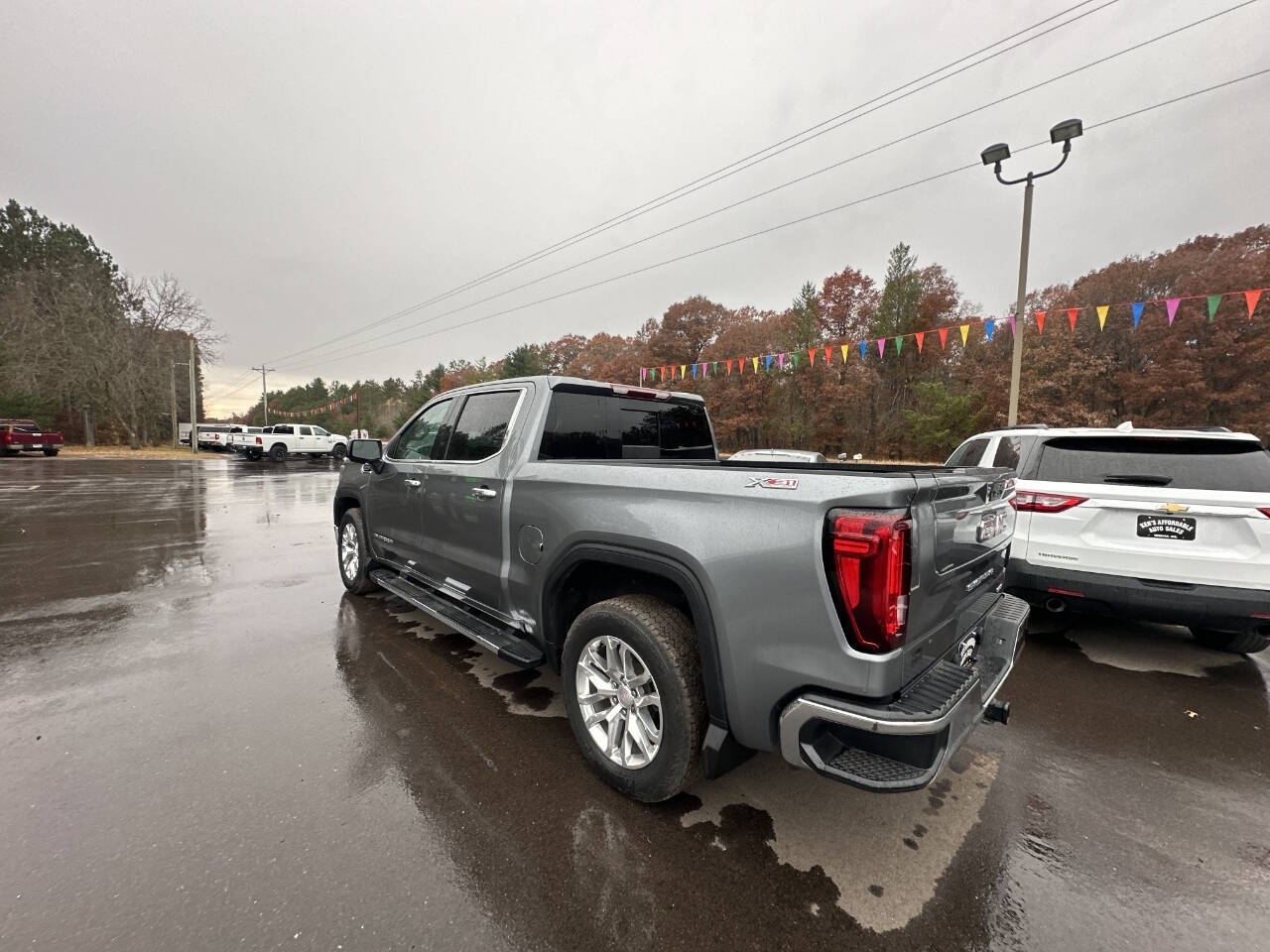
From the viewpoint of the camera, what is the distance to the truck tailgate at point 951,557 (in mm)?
1835

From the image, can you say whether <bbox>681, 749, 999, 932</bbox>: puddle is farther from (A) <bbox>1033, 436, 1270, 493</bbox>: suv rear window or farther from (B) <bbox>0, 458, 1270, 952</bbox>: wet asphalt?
(A) <bbox>1033, 436, 1270, 493</bbox>: suv rear window

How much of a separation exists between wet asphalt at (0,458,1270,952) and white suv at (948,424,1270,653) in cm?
54

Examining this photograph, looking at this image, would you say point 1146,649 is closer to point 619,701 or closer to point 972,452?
point 972,452

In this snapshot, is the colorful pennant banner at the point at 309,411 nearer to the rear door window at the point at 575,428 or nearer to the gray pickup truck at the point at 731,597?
the rear door window at the point at 575,428

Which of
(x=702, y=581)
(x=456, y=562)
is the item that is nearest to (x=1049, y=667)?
(x=702, y=581)

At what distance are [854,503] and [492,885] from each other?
72.8 inches

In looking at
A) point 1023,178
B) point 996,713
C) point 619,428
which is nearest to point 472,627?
point 619,428

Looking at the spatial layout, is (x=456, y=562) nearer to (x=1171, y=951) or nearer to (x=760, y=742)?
(x=760, y=742)

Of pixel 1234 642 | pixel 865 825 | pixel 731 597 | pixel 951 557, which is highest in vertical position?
pixel 951 557

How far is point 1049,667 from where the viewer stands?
12.7 ft

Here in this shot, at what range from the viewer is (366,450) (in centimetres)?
464

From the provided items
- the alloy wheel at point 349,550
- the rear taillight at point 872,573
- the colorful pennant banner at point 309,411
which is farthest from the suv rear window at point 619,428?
the colorful pennant banner at point 309,411

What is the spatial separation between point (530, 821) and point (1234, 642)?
5.41m

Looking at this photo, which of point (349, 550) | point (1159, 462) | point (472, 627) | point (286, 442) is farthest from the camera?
point (286, 442)
